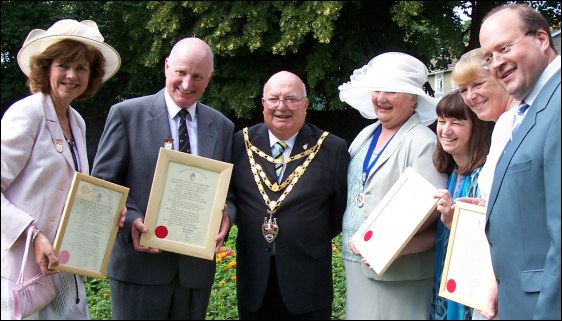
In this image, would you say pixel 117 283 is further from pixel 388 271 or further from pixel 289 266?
pixel 388 271

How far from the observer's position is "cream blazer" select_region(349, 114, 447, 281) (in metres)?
3.94

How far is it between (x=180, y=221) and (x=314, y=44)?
1258 centimetres

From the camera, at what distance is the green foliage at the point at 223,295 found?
5.53 metres

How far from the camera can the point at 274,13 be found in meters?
15.7

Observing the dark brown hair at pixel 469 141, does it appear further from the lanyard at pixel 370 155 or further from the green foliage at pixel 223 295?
the green foliage at pixel 223 295

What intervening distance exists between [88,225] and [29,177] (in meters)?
0.41

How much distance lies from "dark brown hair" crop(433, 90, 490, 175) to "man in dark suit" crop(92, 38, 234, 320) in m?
1.43

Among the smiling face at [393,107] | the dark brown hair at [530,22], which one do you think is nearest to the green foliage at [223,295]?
the smiling face at [393,107]

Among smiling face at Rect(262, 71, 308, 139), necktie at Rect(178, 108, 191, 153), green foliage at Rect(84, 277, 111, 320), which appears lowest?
green foliage at Rect(84, 277, 111, 320)

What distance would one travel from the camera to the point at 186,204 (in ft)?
12.4

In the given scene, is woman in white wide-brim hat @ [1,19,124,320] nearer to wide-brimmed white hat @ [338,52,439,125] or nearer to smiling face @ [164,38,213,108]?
smiling face @ [164,38,213,108]

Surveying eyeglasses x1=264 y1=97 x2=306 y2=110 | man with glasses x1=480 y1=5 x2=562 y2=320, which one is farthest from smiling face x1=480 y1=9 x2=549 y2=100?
eyeglasses x1=264 y1=97 x2=306 y2=110

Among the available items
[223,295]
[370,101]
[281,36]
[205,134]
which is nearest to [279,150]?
[205,134]

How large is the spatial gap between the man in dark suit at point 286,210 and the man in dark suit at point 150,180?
0.29 m
